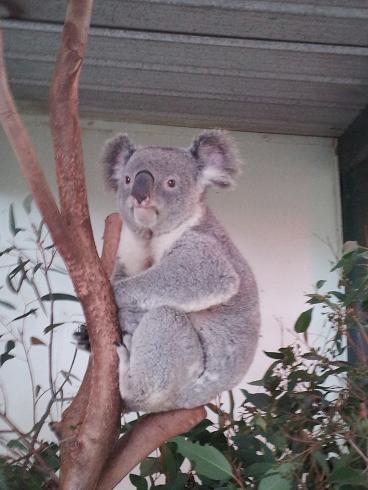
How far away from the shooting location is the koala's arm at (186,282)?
1836 millimetres

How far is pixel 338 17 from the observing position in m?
2.56

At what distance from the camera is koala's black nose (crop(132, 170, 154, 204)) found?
6.50 ft

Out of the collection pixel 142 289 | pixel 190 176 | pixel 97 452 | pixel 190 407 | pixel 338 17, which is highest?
pixel 338 17

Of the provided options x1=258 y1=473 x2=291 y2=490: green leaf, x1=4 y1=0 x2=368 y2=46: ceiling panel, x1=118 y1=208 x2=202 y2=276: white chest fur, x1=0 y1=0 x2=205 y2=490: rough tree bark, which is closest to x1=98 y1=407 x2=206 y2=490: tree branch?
x1=0 y1=0 x2=205 y2=490: rough tree bark

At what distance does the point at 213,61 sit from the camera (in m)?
2.92

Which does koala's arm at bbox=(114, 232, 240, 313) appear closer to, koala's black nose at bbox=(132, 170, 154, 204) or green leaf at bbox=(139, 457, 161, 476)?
koala's black nose at bbox=(132, 170, 154, 204)

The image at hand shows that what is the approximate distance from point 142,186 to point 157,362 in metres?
0.52

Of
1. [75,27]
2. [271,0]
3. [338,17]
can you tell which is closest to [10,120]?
[75,27]

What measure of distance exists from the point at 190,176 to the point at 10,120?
80cm

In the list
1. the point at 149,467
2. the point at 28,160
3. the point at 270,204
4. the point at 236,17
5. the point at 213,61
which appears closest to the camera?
the point at 28,160

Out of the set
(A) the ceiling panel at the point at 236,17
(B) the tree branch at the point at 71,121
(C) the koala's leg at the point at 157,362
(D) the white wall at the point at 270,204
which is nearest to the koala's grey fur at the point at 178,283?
(C) the koala's leg at the point at 157,362

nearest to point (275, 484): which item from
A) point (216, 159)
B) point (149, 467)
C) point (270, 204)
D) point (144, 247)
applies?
point (149, 467)

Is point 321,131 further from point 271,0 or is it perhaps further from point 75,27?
point 75,27

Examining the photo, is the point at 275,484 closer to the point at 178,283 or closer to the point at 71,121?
the point at 178,283
